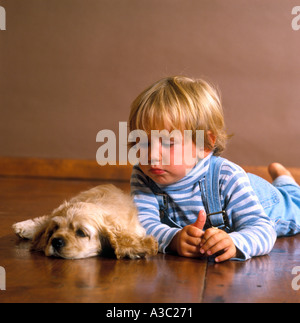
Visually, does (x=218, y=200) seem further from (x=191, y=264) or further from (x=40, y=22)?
(x=40, y=22)

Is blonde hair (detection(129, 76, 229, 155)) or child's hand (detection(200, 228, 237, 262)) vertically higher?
blonde hair (detection(129, 76, 229, 155))

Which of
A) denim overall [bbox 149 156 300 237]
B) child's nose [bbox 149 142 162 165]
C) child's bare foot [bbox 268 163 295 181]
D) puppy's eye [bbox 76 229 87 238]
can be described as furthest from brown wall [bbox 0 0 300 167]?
puppy's eye [bbox 76 229 87 238]

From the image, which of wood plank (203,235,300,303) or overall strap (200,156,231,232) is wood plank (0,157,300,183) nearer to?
overall strap (200,156,231,232)

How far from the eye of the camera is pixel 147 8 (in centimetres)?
388

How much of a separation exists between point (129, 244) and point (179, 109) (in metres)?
0.45

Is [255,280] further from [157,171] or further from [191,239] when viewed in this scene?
[157,171]

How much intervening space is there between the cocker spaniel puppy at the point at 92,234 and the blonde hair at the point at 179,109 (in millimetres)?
296

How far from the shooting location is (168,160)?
60.0 inches

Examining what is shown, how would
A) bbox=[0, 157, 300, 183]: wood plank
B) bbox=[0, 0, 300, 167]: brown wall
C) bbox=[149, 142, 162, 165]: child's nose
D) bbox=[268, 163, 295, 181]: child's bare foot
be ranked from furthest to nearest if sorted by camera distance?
bbox=[0, 157, 300, 183]: wood plank
bbox=[0, 0, 300, 167]: brown wall
bbox=[268, 163, 295, 181]: child's bare foot
bbox=[149, 142, 162, 165]: child's nose

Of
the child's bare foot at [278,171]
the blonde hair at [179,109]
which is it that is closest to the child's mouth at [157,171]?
the blonde hair at [179,109]

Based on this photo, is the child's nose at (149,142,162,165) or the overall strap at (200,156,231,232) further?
the overall strap at (200,156,231,232)

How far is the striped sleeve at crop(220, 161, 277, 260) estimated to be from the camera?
1437 millimetres

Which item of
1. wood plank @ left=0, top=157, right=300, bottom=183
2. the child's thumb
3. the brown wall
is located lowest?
the child's thumb
